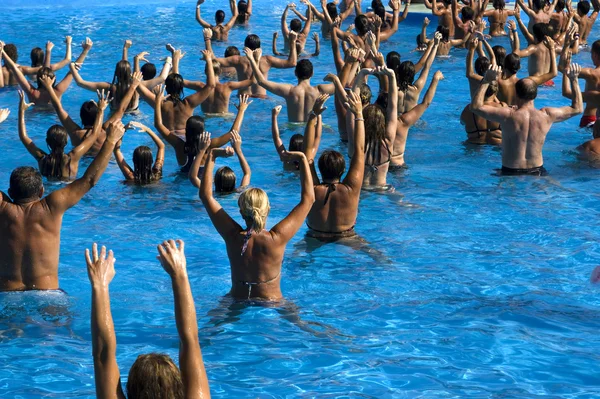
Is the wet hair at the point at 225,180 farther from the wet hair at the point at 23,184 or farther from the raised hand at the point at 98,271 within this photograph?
the raised hand at the point at 98,271

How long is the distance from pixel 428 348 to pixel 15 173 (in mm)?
3473

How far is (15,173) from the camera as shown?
276 inches

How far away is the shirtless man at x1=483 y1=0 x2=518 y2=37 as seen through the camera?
787 inches

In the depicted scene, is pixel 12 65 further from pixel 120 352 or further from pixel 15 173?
pixel 120 352

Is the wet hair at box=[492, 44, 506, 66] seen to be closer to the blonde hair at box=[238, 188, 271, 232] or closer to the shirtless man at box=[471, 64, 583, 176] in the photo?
the shirtless man at box=[471, 64, 583, 176]

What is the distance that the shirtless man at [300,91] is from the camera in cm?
1266

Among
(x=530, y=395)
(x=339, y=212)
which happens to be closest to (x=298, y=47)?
(x=339, y=212)

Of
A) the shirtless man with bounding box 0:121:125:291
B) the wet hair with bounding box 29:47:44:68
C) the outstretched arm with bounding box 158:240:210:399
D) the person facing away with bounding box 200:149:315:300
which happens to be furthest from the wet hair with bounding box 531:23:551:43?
the outstretched arm with bounding box 158:240:210:399

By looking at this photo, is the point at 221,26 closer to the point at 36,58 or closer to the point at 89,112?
the point at 36,58

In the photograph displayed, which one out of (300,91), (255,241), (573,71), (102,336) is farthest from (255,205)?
(300,91)

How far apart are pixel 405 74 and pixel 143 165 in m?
3.75

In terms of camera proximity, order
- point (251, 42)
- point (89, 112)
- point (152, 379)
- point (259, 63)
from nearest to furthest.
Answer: point (152, 379) → point (89, 112) → point (259, 63) → point (251, 42)

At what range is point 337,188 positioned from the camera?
334 inches

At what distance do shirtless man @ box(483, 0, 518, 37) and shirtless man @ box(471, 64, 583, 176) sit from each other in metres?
9.72
